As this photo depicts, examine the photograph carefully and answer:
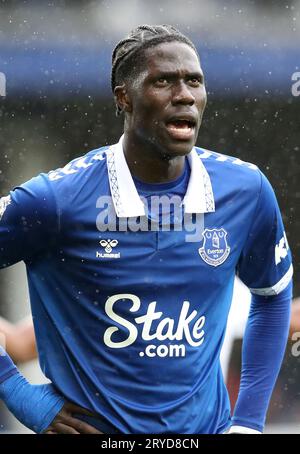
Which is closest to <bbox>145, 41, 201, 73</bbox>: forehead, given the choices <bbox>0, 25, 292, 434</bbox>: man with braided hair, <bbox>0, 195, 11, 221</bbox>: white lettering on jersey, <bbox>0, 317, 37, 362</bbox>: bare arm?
<bbox>0, 25, 292, 434</bbox>: man with braided hair

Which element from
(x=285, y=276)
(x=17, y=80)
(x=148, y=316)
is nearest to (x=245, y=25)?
(x=17, y=80)

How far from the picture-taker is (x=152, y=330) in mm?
3506

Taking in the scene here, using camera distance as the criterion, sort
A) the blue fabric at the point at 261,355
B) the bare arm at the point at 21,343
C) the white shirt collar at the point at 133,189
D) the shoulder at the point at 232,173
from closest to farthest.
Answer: the white shirt collar at the point at 133,189, the shoulder at the point at 232,173, the blue fabric at the point at 261,355, the bare arm at the point at 21,343

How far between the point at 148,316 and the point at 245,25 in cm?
361

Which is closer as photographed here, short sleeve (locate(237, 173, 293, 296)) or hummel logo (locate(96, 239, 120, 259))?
hummel logo (locate(96, 239, 120, 259))

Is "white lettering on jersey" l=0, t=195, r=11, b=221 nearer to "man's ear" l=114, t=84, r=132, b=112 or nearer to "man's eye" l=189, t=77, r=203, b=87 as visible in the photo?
"man's ear" l=114, t=84, r=132, b=112

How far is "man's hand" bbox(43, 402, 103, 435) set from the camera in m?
3.54

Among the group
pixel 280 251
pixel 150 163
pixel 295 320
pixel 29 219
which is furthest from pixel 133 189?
pixel 295 320

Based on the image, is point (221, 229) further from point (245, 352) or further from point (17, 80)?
point (17, 80)

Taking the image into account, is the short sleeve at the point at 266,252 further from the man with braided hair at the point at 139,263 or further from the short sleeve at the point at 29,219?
the short sleeve at the point at 29,219

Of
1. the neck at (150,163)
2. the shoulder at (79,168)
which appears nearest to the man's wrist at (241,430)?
the neck at (150,163)

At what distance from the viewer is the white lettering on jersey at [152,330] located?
11.5ft

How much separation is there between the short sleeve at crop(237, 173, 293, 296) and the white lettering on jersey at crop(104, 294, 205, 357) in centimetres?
38

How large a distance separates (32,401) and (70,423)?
0.54 feet
